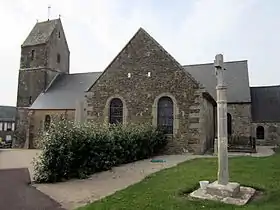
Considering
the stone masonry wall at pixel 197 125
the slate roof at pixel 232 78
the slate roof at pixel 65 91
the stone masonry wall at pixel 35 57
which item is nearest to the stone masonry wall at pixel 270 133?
the slate roof at pixel 232 78

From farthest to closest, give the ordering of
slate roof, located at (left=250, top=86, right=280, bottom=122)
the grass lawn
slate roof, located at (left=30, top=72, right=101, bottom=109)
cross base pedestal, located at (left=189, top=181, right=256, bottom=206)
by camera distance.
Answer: slate roof, located at (left=250, top=86, right=280, bottom=122) < slate roof, located at (left=30, top=72, right=101, bottom=109) < cross base pedestal, located at (left=189, top=181, right=256, bottom=206) < the grass lawn

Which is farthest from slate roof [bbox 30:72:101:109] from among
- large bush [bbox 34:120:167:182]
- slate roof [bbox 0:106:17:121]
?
slate roof [bbox 0:106:17:121]

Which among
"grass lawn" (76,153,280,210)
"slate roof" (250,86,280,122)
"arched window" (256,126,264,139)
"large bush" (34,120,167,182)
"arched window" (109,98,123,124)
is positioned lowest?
"grass lawn" (76,153,280,210)

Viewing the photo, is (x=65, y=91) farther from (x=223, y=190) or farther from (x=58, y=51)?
(x=223, y=190)

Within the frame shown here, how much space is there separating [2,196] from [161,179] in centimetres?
426

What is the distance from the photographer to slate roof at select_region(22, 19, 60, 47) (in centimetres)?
3409

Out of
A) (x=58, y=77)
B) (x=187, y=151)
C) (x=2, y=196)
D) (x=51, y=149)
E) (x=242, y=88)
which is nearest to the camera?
(x=2, y=196)

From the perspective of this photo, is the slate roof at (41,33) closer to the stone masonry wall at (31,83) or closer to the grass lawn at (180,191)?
the stone masonry wall at (31,83)

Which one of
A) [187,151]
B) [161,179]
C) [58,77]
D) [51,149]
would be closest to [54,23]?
[58,77]

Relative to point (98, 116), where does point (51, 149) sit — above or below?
below

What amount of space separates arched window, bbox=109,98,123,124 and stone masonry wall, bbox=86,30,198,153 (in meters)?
0.29

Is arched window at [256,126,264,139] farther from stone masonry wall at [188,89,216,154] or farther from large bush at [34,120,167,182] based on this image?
large bush at [34,120,167,182]

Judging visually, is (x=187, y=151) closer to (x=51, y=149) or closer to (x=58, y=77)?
(x=51, y=149)

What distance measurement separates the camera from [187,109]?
17609mm
